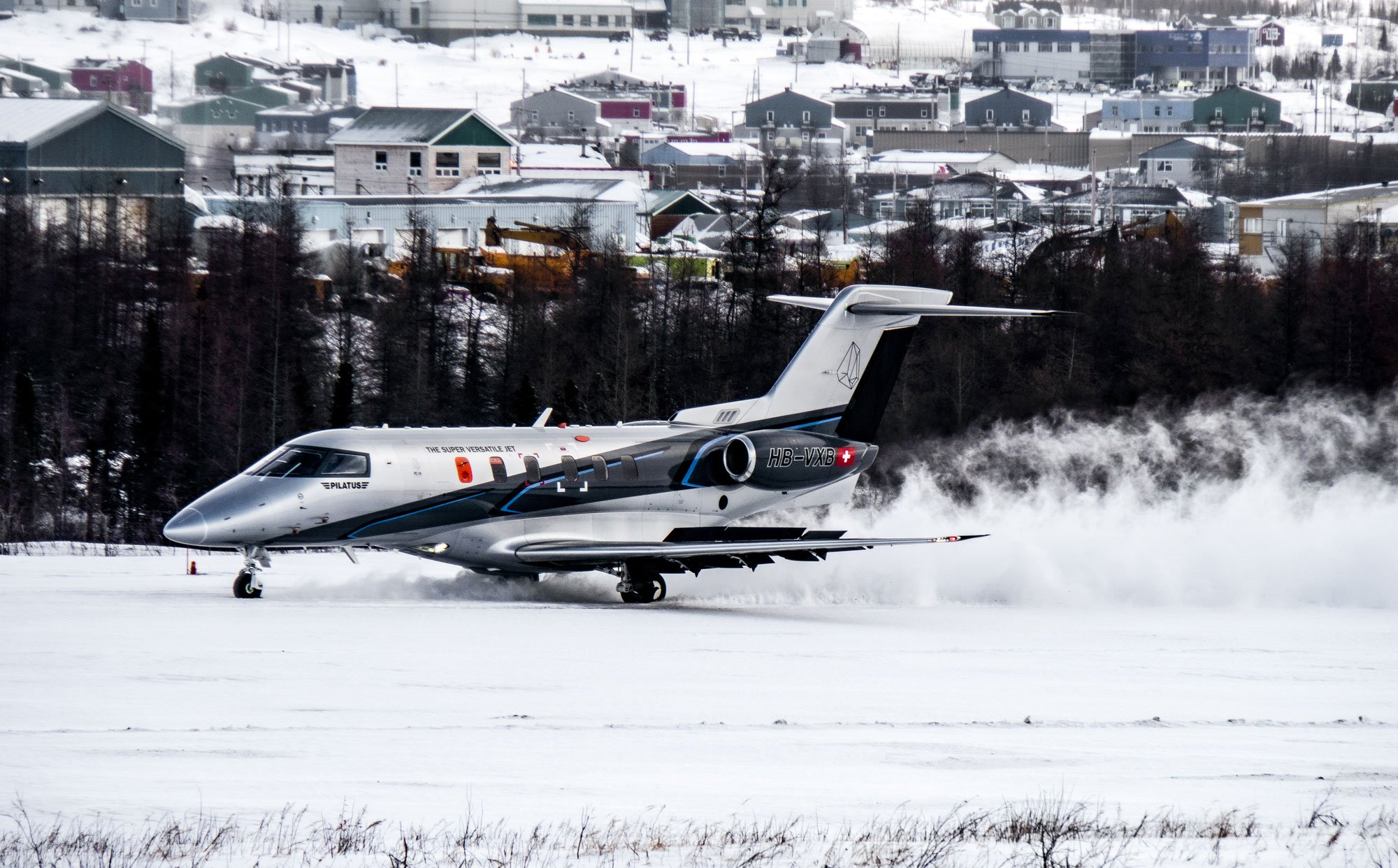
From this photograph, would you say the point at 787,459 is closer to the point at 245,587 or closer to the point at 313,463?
the point at 313,463

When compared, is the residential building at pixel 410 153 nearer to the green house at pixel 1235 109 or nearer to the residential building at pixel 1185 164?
the residential building at pixel 1185 164

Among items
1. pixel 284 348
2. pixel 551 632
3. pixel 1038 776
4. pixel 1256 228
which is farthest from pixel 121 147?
pixel 1038 776

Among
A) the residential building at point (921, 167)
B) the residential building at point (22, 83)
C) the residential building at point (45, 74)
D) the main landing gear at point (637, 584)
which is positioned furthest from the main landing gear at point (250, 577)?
the residential building at point (45, 74)

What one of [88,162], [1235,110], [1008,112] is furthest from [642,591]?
[1235,110]

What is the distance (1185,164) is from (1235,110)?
39967 millimetres

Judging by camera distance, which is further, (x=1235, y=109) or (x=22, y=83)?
(x=1235, y=109)

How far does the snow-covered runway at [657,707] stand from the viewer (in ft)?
44.2

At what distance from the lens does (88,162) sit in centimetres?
8688

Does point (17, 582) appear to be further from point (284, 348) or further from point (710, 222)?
point (710, 222)

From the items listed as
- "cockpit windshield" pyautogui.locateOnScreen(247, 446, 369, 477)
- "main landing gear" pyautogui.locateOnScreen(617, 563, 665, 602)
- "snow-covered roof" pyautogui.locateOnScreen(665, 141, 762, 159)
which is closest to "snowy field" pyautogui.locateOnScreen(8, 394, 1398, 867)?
"main landing gear" pyautogui.locateOnScreen(617, 563, 665, 602)

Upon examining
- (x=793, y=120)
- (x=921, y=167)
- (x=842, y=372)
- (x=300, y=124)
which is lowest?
(x=842, y=372)

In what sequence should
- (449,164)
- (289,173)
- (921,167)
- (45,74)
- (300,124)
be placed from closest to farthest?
(449,164) → (289,173) → (921,167) → (300,124) → (45,74)

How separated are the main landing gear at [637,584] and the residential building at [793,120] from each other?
163 meters

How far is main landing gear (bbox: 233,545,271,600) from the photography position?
80.8ft
